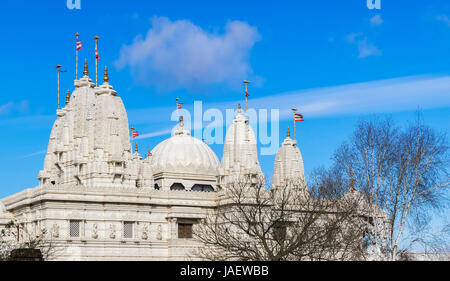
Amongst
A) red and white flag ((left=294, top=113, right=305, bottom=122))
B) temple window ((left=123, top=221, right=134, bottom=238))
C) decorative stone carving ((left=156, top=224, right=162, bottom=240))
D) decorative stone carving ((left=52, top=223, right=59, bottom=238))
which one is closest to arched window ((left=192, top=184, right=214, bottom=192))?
red and white flag ((left=294, top=113, right=305, bottom=122))

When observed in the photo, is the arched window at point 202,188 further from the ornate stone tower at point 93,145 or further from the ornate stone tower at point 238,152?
the ornate stone tower at point 93,145

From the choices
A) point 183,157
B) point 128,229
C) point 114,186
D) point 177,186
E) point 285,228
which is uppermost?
point 183,157

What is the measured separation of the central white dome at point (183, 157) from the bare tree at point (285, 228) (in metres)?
7.59

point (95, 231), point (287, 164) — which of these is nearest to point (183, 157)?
point (287, 164)

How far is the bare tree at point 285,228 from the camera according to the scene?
132 feet

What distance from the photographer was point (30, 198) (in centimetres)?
6450

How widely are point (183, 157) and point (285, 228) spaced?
38319mm

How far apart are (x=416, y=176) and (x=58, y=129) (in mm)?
41736

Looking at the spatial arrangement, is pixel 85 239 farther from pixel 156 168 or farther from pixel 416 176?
pixel 416 176

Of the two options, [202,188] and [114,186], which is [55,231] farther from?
[202,188]

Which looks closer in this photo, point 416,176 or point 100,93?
point 416,176

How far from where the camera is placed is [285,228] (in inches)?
1660

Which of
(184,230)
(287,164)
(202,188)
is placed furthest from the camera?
(287,164)
